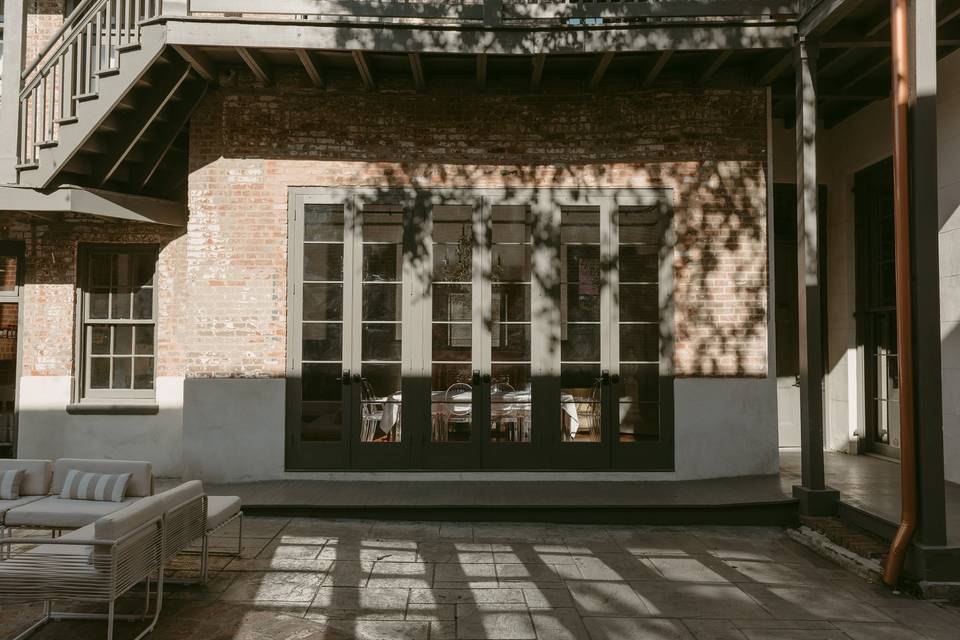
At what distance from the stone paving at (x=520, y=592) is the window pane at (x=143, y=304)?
136 inches

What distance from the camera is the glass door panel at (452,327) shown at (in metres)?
7.29

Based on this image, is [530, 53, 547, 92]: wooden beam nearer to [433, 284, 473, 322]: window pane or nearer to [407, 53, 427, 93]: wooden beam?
[407, 53, 427, 93]: wooden beam

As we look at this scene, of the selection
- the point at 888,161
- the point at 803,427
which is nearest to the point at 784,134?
the point at 888,161

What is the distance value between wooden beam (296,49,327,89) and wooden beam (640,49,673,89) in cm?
348

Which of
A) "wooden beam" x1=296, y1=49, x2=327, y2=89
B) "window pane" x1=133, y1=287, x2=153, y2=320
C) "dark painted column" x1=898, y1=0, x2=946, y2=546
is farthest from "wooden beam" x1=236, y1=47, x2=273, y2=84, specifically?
"dark painted column" x1=898, y1=0, x2=946, y2=546

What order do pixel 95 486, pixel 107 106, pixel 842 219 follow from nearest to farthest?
pixel 95 486 → pixel 107 106 → pixel 842 219

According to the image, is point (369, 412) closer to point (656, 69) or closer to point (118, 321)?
point (118, 321)

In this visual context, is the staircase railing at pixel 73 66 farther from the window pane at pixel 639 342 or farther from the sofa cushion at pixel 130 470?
the window pane at pixel 639 342

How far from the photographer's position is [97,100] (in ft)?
21.0

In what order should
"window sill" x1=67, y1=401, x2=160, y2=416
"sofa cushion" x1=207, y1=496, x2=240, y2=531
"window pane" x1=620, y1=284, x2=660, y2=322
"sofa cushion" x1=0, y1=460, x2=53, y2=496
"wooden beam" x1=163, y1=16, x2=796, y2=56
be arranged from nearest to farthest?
"sofa cushion" x1=207, y1=496, x2=240, y2=531
"sofa cushion" x1=0, y1=460, x2=53, y2=496
"wooden beam" x1=163, y1=16, x2=796, y2=56
"window pane" x1=620, y1=284, x2=660, y2=322
"window sill" x1=67, y1=401, x2=160, y2=416

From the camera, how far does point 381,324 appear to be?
732cm

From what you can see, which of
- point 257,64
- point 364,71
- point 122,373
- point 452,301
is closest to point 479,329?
point 452,301

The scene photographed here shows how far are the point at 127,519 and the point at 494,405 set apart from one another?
13.6ft

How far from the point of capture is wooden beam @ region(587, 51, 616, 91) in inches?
260
